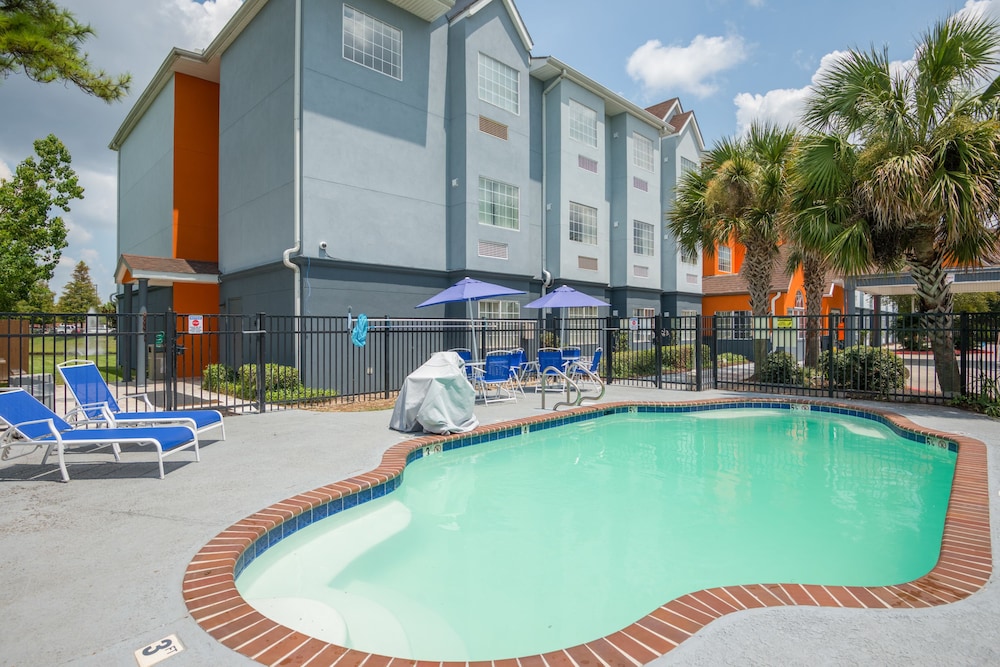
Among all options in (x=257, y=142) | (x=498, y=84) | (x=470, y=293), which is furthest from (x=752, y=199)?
(x=257, y=142)

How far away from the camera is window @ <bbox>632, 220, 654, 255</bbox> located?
2205cm

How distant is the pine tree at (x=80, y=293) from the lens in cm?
5000

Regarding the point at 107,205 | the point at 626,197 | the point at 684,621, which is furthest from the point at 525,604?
the point at 107,205

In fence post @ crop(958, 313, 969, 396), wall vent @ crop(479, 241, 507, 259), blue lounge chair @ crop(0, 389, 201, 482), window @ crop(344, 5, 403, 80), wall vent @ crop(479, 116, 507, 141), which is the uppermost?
window @ crop(344, 5, 403, 80)

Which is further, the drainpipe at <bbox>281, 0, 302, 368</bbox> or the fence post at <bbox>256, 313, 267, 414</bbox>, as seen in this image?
the drainpipe at <bbox>281, 0, 302, 368</bbox>

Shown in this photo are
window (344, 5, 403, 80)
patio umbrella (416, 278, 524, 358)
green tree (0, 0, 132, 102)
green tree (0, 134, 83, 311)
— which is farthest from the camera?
green tree (0, 134, 83, 311)

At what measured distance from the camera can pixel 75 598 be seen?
280 centimetres

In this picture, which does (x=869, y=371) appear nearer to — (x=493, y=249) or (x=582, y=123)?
(x=493, y=249)

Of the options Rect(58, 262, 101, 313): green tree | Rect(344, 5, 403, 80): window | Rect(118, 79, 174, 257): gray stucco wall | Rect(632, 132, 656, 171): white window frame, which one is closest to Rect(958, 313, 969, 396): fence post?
Rect(344, 5, 403, 80): window

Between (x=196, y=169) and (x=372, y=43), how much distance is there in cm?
774

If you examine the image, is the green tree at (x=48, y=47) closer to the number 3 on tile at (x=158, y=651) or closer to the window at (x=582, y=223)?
the number 3 on tile at (x=158, y=651)

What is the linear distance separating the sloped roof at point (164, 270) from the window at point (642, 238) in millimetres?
15901

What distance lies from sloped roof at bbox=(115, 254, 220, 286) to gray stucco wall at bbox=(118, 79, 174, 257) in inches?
53.1

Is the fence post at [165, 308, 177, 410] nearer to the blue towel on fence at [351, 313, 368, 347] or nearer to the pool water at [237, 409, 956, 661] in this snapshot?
the blue towel on fence at [351, 313, 368, 347]
